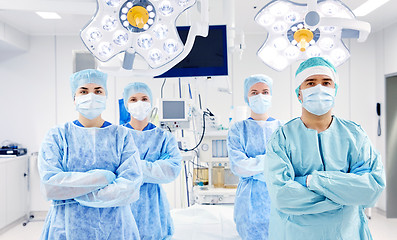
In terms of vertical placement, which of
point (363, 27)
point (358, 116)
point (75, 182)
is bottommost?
point (75, 182)

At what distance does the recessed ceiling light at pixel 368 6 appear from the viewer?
3562 millimetres

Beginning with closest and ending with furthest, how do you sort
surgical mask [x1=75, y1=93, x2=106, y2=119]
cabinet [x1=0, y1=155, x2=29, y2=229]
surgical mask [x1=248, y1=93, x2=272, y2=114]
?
1. surgical mask [x1=75, y1=93, x2=106, y2=119]
2. surgical mask [x1=248, y1=93, x2=272, y2=114]
3. cabinet [x1=0, y1=155, x2=29, y2=229]

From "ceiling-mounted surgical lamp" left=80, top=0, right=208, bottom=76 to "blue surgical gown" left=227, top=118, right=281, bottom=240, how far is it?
3.41 ft

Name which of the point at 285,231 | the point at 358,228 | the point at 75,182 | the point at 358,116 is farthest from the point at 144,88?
the point at 358,116

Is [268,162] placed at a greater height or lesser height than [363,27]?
lesser

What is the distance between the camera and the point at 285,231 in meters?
1.42

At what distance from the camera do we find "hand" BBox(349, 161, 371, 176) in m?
1.32

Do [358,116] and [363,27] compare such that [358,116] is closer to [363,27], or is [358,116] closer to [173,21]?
[363,27]

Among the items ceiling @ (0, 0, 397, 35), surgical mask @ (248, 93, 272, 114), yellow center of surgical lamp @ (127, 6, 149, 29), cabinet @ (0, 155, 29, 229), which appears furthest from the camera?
cabinet @ (0, 155, 29, 229)

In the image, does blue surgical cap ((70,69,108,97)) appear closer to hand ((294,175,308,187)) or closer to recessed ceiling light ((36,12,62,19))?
hand ((294,175,308,187))

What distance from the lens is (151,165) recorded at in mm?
2141

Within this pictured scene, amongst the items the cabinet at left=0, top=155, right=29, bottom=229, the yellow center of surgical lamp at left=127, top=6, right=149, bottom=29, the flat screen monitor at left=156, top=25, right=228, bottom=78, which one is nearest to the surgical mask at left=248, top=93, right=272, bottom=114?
the flat screen monitor at left=156, top=25, right=228, bottom=78

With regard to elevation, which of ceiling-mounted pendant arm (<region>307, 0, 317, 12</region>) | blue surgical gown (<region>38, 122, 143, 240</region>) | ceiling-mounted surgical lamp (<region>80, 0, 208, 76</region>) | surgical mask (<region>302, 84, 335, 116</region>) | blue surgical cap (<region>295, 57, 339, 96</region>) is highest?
ceiling-mounted pendant arm (<region>307, 0, 317, 12</region>)

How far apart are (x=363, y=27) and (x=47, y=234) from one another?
5.53 ft
